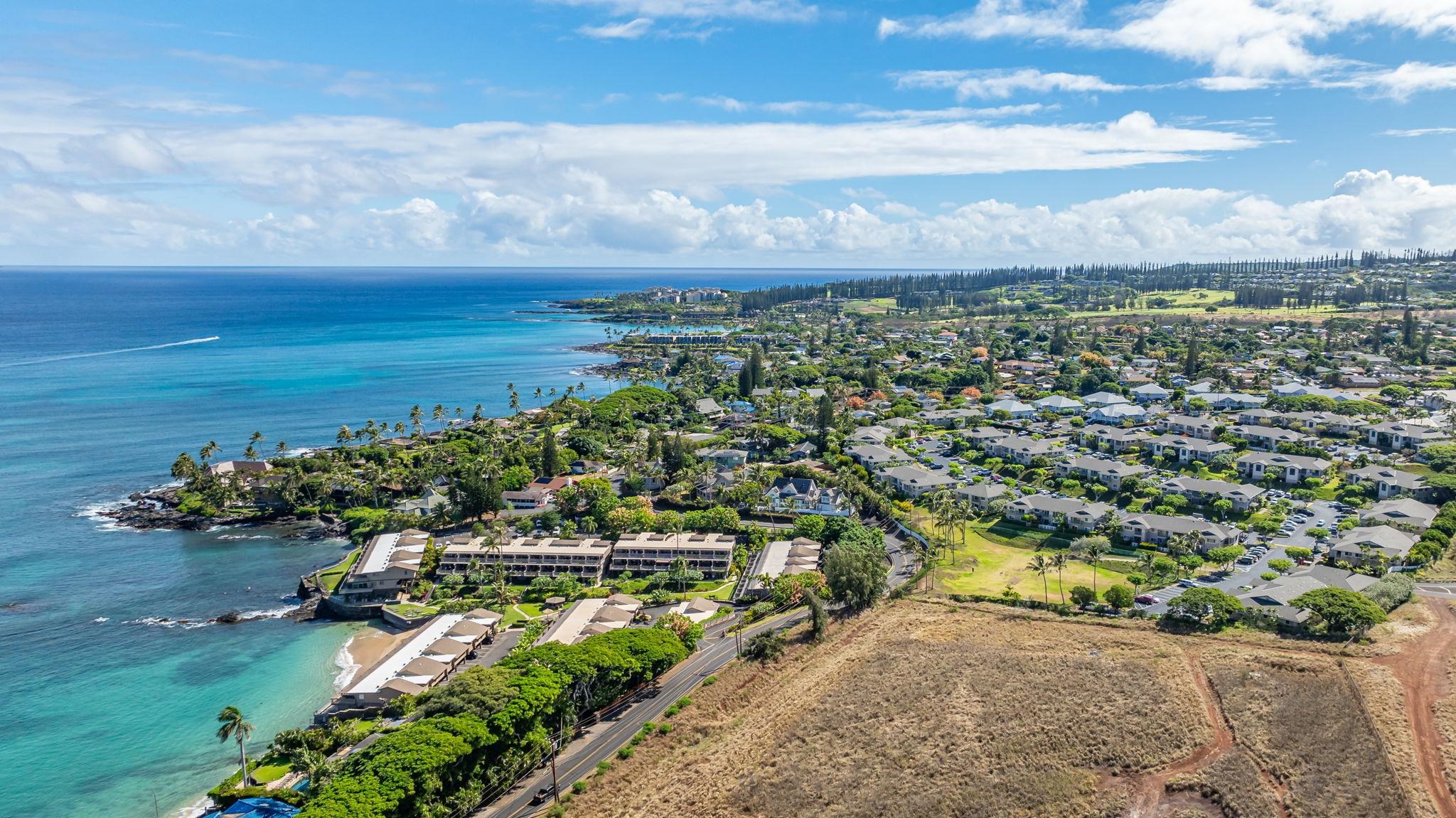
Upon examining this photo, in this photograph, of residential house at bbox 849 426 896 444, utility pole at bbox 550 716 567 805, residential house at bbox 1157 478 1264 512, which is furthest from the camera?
residential house at bbox 849 426 896 444

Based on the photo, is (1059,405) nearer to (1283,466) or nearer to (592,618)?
(1283,466)

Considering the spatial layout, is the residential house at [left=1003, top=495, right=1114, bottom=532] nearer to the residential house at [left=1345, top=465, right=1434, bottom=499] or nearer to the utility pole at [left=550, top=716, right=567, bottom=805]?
the residential house at [left=1345, top=465, right=1434, bottom=499]

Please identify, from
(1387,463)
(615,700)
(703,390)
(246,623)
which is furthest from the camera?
(703,390)

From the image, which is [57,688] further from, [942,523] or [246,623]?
[942,523]

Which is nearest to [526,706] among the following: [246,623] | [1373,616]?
[246,623]

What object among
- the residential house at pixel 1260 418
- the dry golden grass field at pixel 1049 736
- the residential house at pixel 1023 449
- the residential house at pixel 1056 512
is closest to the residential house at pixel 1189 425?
the residential house at pixel 1260 418

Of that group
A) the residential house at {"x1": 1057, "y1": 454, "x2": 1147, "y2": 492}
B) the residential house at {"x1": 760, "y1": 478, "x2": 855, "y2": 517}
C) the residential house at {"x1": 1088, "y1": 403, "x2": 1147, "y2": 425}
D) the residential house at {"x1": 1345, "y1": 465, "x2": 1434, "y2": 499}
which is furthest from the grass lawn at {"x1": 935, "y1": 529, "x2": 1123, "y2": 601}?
the residential house at {"x1": 1088, "y1": 403, "x2": 1147, "y2": 425}
